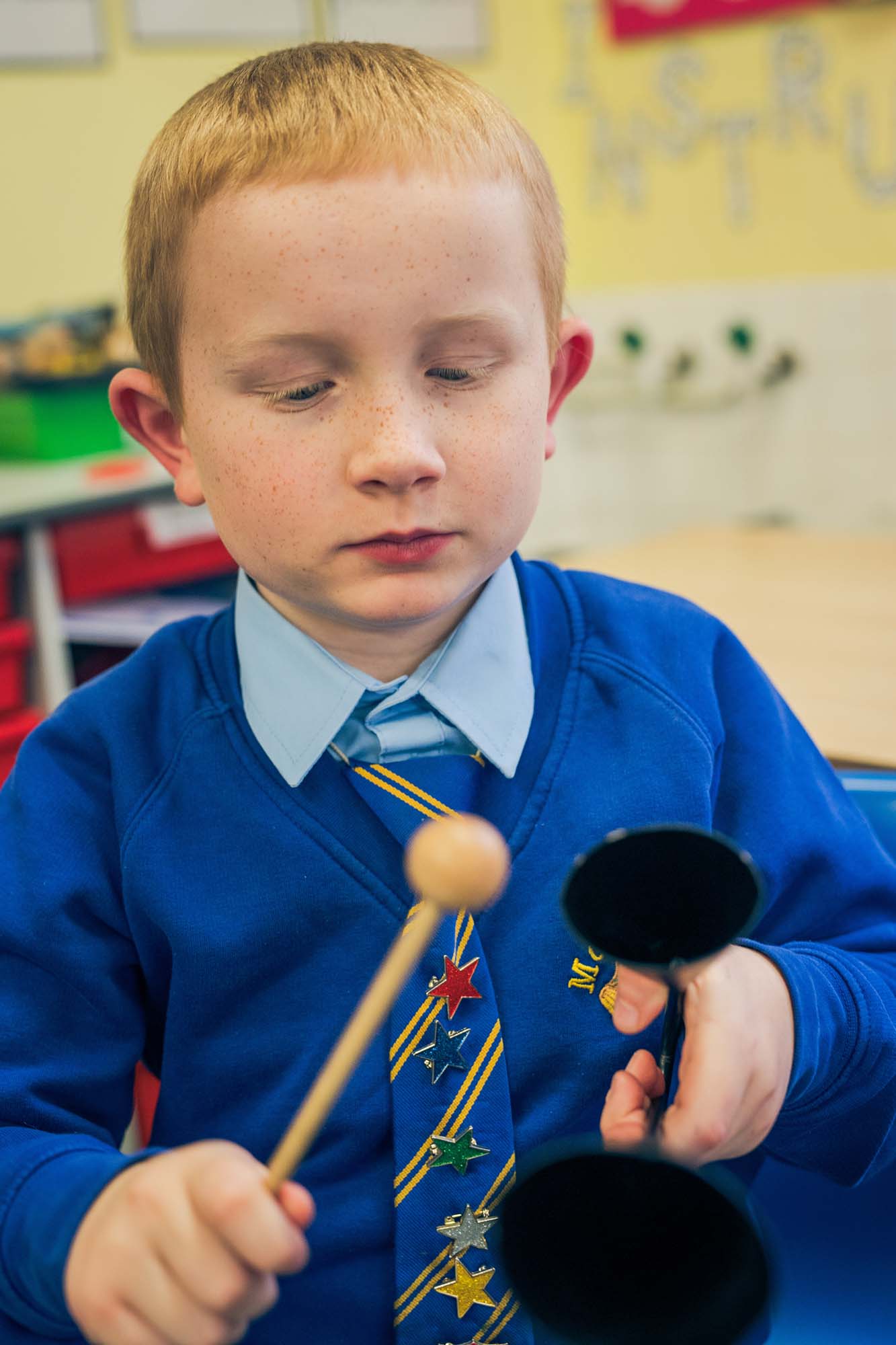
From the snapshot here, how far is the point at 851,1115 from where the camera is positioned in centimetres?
67

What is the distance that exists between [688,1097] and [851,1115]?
0.63 ft

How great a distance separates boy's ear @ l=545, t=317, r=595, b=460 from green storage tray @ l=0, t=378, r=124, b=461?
138 cm

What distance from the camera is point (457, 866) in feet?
1.27

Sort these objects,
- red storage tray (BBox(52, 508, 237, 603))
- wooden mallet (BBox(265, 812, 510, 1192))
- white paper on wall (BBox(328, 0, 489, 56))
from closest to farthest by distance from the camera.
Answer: wooden mallet (BBox(265, 812, 510, 1192)), red storage tray (BBox(52, 508, 237, 603)), white paper on wall (BBox(328, 0, 489, 56))

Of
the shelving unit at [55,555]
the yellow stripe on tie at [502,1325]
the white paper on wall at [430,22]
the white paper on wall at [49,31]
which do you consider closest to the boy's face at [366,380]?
the yellow stripe on tie at [502,1325]

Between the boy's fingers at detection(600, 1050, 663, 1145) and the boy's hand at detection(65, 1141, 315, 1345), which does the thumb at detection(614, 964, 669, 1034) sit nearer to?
the boy's fingers at detection(600, 1050, 663, 1145)

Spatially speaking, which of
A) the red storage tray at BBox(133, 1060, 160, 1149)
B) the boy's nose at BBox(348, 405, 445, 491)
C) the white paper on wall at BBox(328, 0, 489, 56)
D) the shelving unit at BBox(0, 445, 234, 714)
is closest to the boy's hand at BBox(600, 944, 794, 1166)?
the boy's nose at BBox(348, 405, 445, 491)

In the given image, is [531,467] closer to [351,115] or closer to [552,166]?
[351,115]

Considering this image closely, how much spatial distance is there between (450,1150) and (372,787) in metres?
0.17

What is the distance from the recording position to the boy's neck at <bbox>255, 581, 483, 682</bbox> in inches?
26.9

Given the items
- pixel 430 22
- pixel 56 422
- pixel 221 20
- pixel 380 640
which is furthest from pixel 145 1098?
pixel 430 22

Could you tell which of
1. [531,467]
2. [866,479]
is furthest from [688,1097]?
[866,479]

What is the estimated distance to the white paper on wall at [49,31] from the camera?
2129mm

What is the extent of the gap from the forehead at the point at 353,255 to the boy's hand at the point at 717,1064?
0.98 ft
